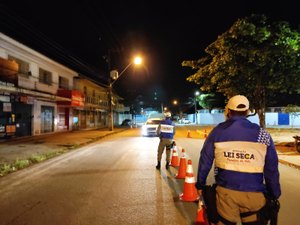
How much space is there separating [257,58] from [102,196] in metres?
11.0

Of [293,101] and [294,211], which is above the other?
[293,101]

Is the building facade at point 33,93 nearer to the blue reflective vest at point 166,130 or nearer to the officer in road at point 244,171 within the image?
the blue reflective vest at point 166,130

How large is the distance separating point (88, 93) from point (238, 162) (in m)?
39.2

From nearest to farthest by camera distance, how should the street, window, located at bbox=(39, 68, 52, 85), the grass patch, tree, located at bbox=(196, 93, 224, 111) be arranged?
1. the street
2. the grass patch
3. window, located at bbox=(39, 68, 52, 85)
4. tree, located at bbox=(196, 93, 224, 111)

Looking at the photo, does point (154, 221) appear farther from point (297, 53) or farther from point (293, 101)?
point (293, 101)

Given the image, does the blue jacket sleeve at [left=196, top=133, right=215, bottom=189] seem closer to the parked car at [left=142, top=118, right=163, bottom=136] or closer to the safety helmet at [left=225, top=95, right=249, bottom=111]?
the safety helmet at [left=225, top=95, right=249, bottom=111]

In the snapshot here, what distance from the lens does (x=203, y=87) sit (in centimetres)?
1820

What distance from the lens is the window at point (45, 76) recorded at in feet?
83.5

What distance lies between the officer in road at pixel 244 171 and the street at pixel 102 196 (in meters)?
2.16

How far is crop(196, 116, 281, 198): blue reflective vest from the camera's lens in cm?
296

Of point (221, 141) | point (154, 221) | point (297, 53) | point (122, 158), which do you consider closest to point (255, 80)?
point (297, 53)

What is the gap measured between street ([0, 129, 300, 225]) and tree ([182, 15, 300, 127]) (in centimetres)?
611

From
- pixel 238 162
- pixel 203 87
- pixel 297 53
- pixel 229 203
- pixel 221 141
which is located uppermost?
pixel 297 53

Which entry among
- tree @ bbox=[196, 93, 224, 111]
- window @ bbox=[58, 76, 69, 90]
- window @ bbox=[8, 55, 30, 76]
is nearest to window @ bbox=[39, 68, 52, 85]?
window @ bbox=[8, 55, 30, 76]
